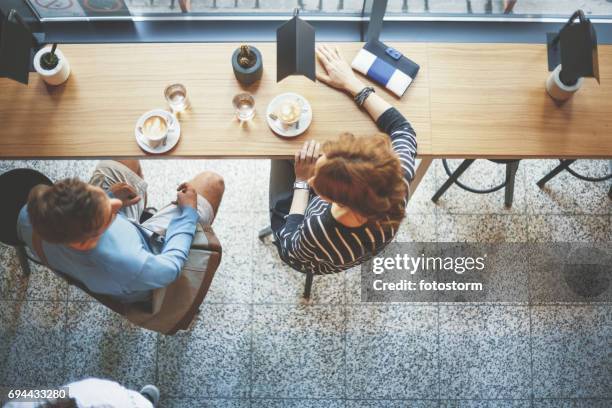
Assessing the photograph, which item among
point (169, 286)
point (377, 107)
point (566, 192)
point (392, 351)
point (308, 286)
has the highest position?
point (377, 107)

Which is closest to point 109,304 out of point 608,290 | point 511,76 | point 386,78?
point 386,78

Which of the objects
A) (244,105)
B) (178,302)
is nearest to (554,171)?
(244,105)

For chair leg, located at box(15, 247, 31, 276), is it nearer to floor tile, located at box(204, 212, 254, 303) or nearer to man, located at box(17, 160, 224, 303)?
man, located at box(17, 160, 224, 303)

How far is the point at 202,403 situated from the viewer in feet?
7.60

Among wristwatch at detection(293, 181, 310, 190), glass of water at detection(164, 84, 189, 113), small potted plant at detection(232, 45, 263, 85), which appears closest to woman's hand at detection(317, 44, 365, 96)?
small potted plant at detection(232, 45, 263, 85)

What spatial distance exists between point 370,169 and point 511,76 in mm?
918

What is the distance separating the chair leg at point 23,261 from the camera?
2312 millimetres

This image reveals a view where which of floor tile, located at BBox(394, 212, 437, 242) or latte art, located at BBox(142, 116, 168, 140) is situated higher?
latte art, located at BBox(142, 116, 168, 140)

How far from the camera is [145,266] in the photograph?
61.3 inches

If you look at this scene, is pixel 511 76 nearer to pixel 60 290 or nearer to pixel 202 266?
pixel 202 266

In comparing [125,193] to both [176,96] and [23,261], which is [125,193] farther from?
[23,261]

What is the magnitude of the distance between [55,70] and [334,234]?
3.96 feet

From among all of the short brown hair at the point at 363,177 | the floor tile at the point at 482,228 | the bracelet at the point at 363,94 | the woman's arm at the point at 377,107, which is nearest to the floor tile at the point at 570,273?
the floor tile at the point at 482,228

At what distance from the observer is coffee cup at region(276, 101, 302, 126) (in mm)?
1749
